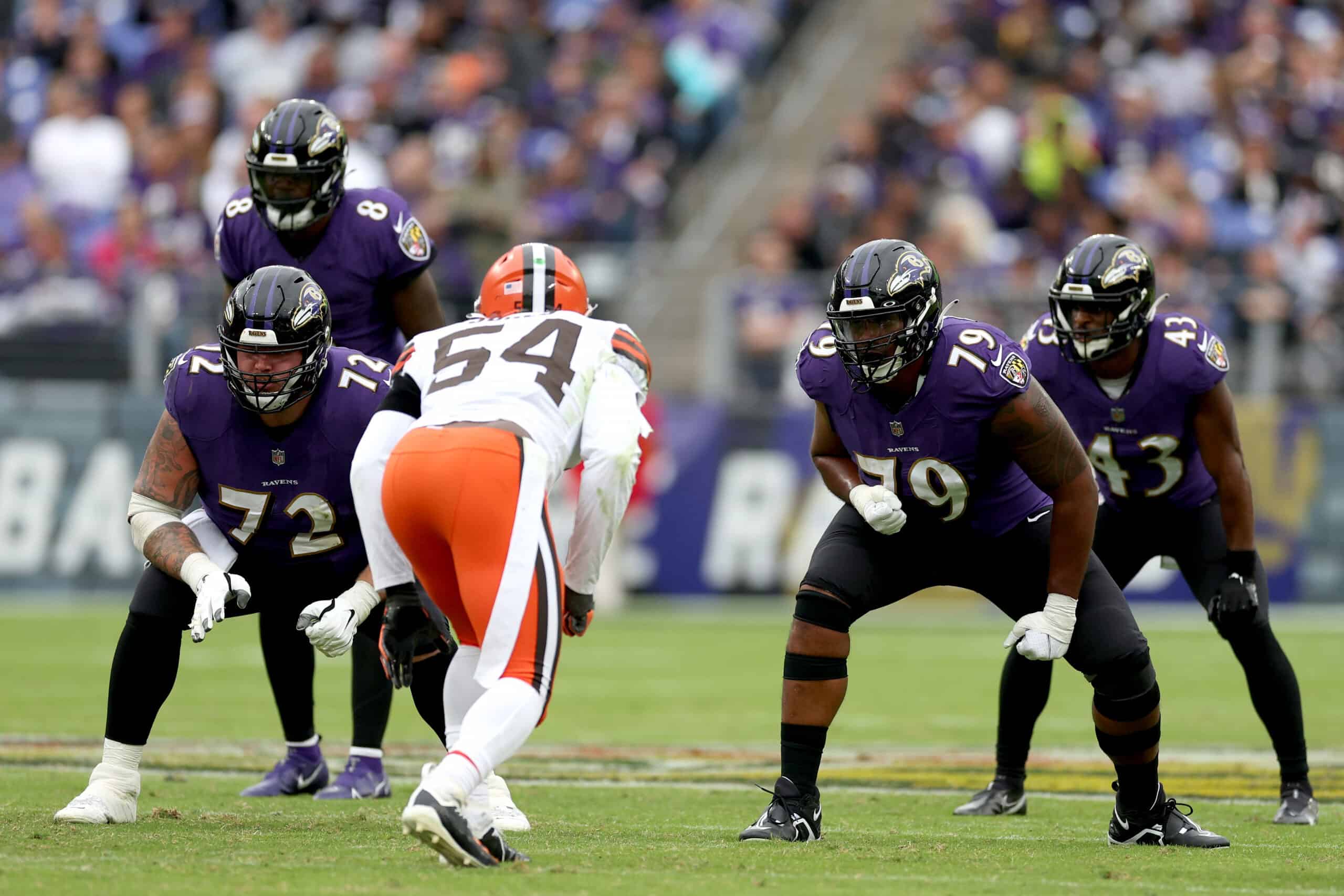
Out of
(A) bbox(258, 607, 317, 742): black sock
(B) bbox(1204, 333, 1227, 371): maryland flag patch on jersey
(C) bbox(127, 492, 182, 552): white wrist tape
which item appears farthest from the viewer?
(A) bbox(258, 607, 317, 742): black sock

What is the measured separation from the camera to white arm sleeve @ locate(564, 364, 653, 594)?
5047 millimetres

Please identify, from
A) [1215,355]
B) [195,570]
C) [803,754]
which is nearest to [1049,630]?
[803,754]

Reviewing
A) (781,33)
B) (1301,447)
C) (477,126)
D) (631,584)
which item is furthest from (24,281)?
(1301,447)

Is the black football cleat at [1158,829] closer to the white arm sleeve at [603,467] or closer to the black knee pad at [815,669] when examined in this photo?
the black knee pad at [815,669]

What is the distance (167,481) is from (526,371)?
1.46 m

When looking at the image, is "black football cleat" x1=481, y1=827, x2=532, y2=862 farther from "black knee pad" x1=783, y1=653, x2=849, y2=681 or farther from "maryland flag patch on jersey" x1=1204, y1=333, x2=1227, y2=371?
"maryland flag patch on jersey" x1=1204, y1=333, x2=1227, y2=371

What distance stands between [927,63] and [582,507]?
557 inches

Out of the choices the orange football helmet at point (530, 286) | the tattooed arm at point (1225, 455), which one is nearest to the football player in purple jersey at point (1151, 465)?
the tattooed arm at point (1225, 455)

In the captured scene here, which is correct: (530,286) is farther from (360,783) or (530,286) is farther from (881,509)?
(360,783)

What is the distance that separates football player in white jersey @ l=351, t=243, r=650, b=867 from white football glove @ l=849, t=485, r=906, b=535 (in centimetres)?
74

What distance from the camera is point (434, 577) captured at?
16.8 feet

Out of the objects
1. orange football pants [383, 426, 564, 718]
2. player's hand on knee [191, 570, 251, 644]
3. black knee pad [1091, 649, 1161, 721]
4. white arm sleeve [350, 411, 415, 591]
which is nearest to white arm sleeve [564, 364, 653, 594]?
orange football pants [383, 426, 564, 718]

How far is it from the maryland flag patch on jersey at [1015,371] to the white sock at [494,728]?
1694 millimetres

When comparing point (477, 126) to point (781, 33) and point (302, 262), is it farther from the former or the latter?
point (302, 262)
